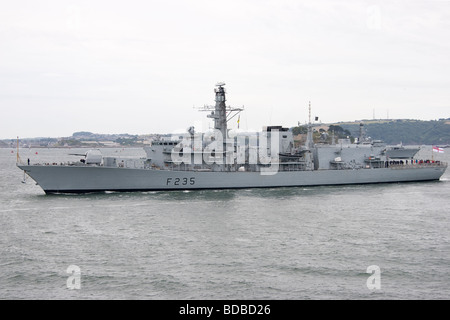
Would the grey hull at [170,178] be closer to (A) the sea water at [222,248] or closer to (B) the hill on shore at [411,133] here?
(A) the sea water at [222,248]

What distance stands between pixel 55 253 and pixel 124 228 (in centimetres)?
493

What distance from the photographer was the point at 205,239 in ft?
69.6

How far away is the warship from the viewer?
34.8 m

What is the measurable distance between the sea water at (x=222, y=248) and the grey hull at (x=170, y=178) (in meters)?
1.97

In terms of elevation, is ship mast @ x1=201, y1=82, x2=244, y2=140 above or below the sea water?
above

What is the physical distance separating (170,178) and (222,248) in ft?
58.4

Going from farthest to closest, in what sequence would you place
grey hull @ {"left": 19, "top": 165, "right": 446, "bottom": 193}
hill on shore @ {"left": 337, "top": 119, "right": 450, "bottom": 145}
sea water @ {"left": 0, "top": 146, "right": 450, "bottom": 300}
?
1. hill on shore @ {"left": 337, "top": 119, "right": 450, "bottom": 145}
2. grey hull @ {"left": 19, "top": 165, "right": 446, "bottom": 193}
3. sea water @ {"left": 0, "top": 146, "right": 450, "bottom": 300}

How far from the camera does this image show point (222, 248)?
19594mm

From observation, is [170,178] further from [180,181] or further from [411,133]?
[411,133]

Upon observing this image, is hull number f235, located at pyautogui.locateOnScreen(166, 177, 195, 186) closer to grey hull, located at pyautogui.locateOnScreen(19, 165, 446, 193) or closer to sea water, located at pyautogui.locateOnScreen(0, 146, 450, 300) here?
grey hull, located at pyautogui.locateOnScreen(19, 165, 446, 193)

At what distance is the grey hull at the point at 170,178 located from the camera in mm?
34281

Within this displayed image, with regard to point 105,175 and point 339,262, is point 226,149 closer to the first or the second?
point 105,175

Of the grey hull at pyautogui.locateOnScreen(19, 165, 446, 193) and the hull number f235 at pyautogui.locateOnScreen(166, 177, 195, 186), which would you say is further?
the hull number f235 at pyautogui.locateOnScreen(166, 177, 195, 186)

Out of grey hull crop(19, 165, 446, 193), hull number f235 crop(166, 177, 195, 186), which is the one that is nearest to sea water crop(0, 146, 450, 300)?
grey hull crop(19, 165, 446, 193)
